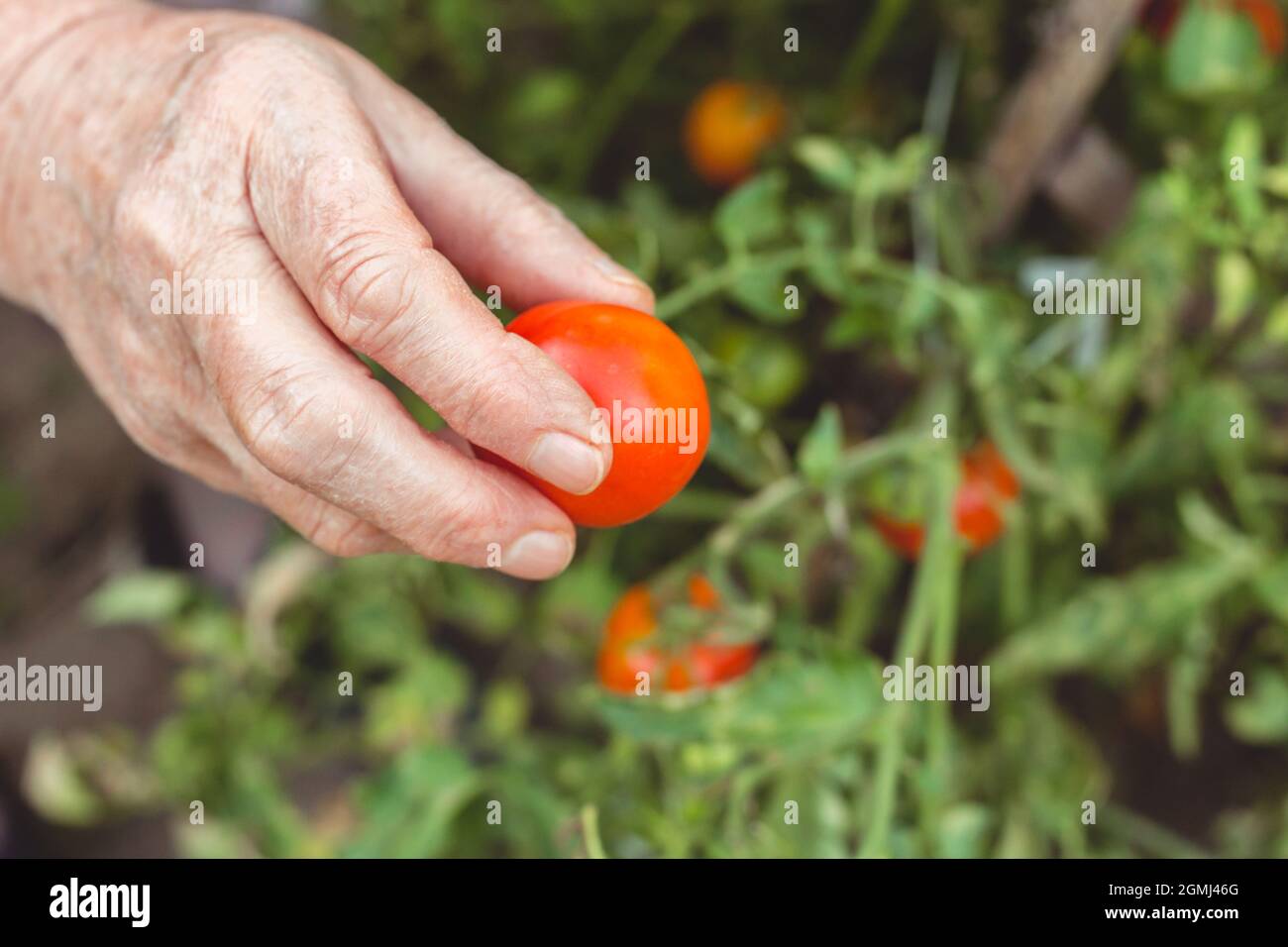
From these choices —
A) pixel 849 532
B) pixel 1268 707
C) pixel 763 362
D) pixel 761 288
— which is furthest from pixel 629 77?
pixel 1268 707

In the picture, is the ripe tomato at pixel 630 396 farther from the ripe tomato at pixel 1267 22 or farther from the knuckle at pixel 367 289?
the ripe tomato at pixel 1267 22

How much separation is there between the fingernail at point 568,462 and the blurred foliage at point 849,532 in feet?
0.80

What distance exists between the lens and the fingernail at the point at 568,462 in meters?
0.56

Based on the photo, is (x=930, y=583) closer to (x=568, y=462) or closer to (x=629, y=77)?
(x=568, y=462)

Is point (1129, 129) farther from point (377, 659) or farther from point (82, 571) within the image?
point (82, 571)

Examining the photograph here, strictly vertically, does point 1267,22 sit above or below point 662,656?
above

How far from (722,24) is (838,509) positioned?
82cm

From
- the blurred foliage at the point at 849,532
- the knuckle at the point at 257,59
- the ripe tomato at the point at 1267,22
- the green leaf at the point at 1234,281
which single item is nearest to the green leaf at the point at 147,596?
the blurred foliage at the point at 849,532

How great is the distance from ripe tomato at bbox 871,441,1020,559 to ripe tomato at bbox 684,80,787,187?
0.46 m

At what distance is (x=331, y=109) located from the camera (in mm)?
625

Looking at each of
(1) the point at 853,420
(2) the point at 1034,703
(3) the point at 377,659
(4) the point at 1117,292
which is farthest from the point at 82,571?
(4) the point at 1117,292

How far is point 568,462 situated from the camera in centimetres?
56

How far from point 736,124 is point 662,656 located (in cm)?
68
